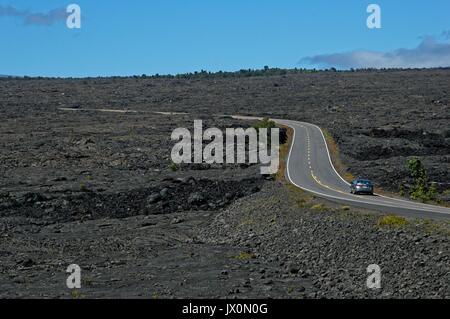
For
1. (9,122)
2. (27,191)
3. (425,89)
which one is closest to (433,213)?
(27,191)

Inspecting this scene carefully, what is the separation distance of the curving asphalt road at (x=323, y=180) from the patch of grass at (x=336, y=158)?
19.7 inches

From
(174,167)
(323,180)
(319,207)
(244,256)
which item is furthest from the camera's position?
(174,167)

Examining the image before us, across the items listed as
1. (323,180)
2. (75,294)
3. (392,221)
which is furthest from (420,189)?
(75,294)

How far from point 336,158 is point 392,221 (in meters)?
43.2

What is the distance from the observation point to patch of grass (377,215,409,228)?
37162mm

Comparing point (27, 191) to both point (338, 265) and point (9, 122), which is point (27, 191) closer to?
point (338, 265)

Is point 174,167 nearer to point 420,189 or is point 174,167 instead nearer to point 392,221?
point 420,189

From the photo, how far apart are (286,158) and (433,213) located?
39.9 m

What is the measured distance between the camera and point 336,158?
8075cm

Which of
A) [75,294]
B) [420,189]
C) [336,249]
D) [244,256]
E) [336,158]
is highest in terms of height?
[336,158]

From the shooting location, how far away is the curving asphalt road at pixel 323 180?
4312 cm

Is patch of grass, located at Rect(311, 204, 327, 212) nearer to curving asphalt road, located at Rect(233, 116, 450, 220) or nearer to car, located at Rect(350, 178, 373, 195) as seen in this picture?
curving asphalt road, located at Rect(233, 116, 450, 220)

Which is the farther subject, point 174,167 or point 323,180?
point 174,167

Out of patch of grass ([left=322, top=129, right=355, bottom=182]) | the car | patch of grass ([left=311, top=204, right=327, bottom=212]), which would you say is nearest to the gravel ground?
patch of grass ([left=311, top=204, right=327, bottom=212])
